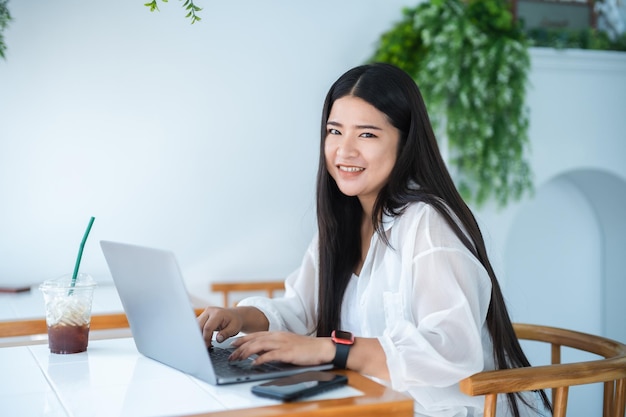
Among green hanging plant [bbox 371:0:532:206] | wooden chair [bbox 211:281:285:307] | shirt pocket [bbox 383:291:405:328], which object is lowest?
wooden chair [bbox 211:281:285:307]

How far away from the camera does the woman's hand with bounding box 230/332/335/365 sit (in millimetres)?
1490

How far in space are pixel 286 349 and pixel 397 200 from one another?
57cm

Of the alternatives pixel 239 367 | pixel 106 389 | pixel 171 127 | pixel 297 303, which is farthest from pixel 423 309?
pixel 171 127

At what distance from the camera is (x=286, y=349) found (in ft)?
4.91

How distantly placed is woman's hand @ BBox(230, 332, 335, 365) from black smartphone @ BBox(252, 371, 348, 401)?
0.06 meters

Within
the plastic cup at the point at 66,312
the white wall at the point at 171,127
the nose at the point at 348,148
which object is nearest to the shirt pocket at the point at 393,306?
the nose at the point at 348,148

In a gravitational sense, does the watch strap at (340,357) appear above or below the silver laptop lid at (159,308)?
below

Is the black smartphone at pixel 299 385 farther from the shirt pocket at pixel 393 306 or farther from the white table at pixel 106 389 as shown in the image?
the shirt pocket at pixel 393 306

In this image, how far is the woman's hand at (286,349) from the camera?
1490mm

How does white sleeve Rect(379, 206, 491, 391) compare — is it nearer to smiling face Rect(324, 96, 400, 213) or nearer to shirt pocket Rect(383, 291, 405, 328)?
shirt pocket Rect(383, 291, 405, 328)

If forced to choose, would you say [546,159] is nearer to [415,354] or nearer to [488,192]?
[488,192]

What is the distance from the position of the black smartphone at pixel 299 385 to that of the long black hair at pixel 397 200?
0.54 metres

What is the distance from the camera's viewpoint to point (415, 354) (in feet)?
5.14

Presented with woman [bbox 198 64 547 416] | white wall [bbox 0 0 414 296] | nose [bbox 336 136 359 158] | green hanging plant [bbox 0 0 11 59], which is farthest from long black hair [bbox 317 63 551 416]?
green hanging plant [bbox 0 0 11 59]
